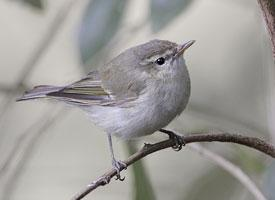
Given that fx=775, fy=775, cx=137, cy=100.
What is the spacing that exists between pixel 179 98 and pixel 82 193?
79 cm

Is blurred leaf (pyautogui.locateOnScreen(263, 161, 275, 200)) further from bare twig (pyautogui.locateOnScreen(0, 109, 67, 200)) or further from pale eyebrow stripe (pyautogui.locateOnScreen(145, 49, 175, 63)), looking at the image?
bare twig (pyautogui.locateOnScreen(0, 109, 67, 200))

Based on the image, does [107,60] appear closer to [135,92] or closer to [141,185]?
[135,92]

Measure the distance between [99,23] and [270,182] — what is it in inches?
33.5

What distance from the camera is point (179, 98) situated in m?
2.23

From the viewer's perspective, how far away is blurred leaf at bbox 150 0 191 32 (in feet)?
7.80

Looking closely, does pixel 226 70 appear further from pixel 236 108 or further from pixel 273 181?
pixel 273 181

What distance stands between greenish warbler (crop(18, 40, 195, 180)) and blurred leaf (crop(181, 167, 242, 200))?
38.4 inches

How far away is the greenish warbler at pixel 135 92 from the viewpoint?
7.30 ft

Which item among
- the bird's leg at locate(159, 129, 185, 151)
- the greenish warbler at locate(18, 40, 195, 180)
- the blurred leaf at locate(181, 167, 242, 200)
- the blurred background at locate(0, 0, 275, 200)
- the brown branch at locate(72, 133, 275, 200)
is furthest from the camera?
the blurred leaf at locate(181, 167, 242, 200)

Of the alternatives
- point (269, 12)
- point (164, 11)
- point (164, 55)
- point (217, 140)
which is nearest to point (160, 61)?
point (164, 55)

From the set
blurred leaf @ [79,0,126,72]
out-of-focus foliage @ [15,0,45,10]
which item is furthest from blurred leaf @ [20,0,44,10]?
blurred leaf @ [79,0,126,72]

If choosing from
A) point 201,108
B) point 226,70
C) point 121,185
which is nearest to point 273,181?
point 201,108

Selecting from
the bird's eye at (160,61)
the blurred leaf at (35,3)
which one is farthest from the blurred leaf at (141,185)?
the blurred leaf at (35,3)

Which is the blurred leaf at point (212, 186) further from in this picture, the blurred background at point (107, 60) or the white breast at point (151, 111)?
the white breast at point (151, 111)
